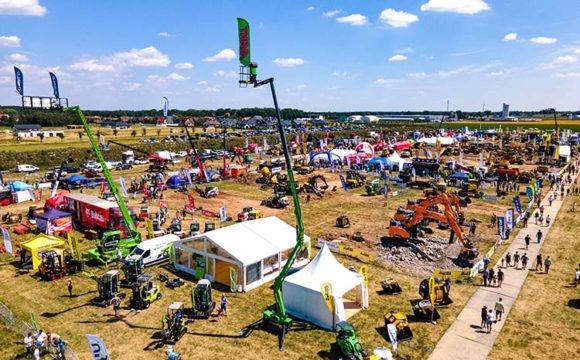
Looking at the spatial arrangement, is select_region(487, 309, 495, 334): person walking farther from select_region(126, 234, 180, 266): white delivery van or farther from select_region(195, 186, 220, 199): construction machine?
select_region(195, 186, 220, 199): construction machine

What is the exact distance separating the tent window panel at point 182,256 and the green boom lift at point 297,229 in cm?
687

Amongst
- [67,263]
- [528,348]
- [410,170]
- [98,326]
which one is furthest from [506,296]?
[410,170]

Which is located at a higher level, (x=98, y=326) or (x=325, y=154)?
(x=325, y=154)

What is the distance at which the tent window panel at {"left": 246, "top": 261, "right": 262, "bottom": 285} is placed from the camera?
1995cm

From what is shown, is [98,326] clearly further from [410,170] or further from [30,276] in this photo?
[410,170]

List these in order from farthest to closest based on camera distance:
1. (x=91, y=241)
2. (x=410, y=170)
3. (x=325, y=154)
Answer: (x=325, y=154)
(x=410, y=170)
(x=91, y=241)

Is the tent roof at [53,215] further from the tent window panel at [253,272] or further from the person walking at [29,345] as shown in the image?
the tent window panel at [253,272]

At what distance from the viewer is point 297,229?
49.9ft

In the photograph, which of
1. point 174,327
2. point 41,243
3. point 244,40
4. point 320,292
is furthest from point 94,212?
point 244,40

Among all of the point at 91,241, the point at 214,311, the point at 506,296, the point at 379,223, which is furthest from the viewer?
the point at 379,223

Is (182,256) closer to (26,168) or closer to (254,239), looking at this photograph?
(254,239)

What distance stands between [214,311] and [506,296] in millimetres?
13819

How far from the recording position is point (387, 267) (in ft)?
76.1

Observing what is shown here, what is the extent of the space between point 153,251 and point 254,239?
6231 millimetres
